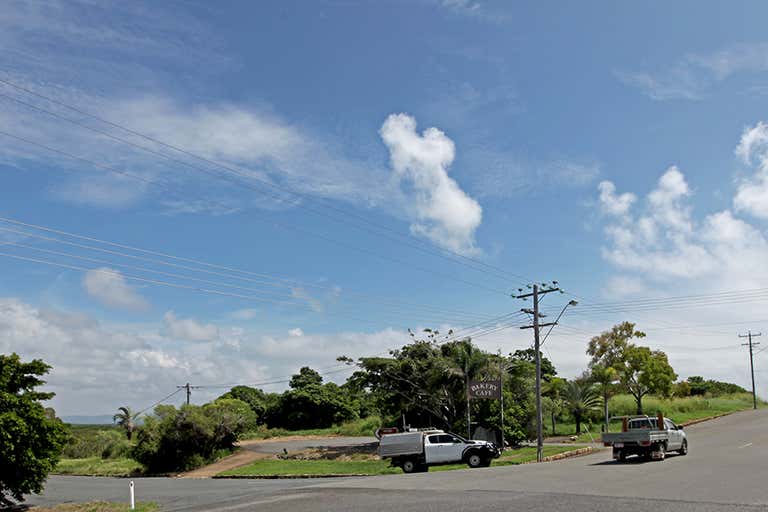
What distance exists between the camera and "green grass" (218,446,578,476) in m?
34.3

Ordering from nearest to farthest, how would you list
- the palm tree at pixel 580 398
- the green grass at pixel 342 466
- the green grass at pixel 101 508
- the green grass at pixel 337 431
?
1. the green grass at pixel 101 508
2. the green grass at pixel 342 466
3. the palm tree at pixel 580 398
4. the green grass at pixel 337 431

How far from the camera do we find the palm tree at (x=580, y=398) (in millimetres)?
51969

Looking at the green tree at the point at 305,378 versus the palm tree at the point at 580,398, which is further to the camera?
the green tree at the point at 305,378

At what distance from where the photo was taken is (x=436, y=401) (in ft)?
151

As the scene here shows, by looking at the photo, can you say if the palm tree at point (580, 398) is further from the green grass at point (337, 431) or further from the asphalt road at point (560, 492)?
the asphalt road at point (560, 492)

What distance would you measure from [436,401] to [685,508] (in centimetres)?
3305

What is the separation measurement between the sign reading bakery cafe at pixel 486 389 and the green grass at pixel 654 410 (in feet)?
36.5

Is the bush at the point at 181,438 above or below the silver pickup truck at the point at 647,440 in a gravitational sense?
below

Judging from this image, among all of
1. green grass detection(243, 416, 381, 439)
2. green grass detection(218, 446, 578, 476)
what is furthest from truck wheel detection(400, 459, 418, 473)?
green grass detection(243, 416, 381, 439)

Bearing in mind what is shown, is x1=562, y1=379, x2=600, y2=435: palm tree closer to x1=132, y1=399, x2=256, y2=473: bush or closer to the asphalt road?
the asphalt road

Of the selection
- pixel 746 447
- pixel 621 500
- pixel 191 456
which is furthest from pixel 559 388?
pixel 621 500

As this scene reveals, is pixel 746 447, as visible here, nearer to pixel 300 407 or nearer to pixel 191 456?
pixel 191 456

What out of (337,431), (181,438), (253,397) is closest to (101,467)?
(181,438)

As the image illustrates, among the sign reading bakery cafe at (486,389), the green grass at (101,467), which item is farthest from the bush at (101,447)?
the sign reading bakery cafe at (486,389)
